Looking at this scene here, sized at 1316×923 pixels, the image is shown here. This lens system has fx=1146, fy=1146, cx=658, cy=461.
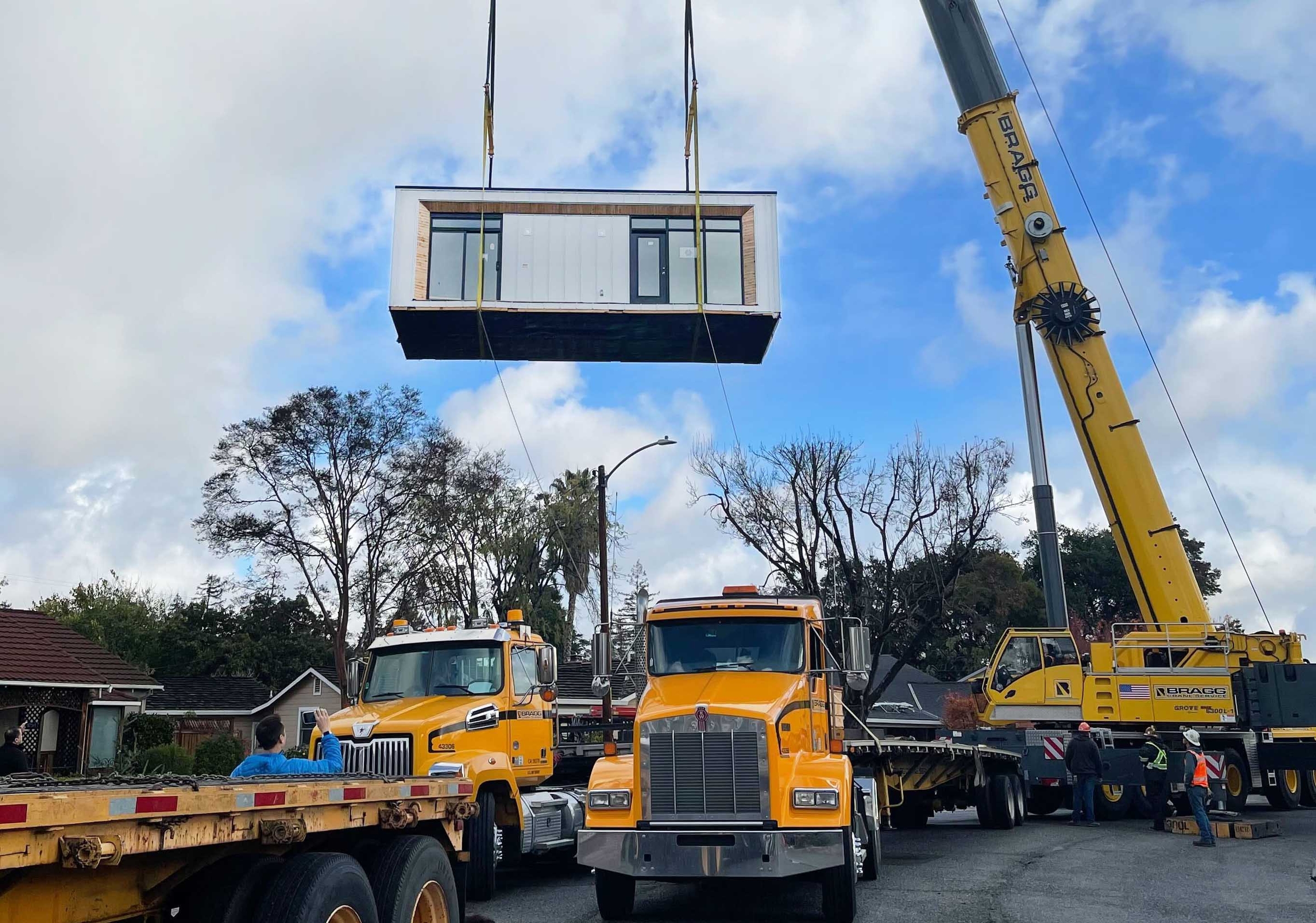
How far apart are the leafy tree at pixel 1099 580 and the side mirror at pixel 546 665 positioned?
60.1 metres

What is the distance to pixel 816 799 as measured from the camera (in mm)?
9953

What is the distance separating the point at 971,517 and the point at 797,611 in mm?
26361

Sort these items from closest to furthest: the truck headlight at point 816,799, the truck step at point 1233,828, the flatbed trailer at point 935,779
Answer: the truck headlight at point 816,799
the flatbed trailer at point 935,779
the truck step at point 1233,828

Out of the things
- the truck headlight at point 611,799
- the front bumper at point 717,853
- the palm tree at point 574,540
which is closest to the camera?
the front bumper at point 717,853

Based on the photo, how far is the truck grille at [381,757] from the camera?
457 inches

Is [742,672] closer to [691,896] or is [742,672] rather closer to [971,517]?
[691,896]

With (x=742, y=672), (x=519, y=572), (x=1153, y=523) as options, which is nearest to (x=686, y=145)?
(x=1153, y=523)

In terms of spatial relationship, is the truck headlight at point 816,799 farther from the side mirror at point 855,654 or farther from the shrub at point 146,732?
the shrub at point 146,732

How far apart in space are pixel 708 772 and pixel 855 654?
208 centimetres

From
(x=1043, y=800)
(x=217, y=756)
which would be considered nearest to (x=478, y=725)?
(x=1043, y=800)

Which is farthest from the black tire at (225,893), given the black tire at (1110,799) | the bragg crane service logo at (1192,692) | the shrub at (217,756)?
the shrub at (217,756)

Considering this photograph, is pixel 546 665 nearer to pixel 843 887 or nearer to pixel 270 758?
pixel 843 887

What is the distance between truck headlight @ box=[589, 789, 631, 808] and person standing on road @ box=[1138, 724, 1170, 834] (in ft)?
40.3

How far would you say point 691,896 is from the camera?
12.1 m
